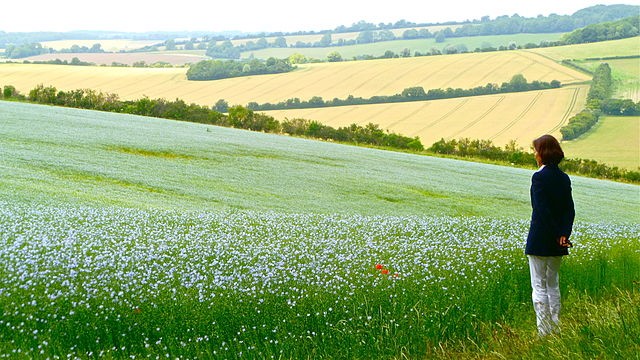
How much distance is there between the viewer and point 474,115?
8262 centimetres

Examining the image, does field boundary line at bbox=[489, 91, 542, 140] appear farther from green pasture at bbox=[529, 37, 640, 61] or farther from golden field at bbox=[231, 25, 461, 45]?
golden field at bbox=[231, 25, 461, 45]

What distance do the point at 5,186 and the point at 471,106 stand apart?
78.5m

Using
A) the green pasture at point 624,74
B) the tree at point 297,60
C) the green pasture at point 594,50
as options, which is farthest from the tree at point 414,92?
the tree at point 297,60

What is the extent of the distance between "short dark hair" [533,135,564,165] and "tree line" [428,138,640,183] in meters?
43.8

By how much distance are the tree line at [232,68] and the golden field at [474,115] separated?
28725 mm

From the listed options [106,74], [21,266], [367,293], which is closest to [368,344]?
[367,293]

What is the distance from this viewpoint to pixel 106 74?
104 m

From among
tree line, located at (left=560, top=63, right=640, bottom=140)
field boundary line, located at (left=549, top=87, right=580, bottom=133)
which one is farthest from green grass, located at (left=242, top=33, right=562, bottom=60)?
field boundary line, located at (left=549, top=87, right=580, bottom=133)

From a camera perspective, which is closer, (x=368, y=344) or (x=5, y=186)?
(x=368, y=344)

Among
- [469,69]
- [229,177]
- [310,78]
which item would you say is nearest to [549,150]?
[229,177]

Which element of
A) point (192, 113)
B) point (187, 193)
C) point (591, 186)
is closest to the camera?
point (187, 193)

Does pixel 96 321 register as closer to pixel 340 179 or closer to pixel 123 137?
pixel 340 179

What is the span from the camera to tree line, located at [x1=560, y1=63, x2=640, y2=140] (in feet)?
238

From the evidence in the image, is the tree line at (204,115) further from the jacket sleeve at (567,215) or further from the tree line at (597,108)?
the jacket sleeve at (567,215)
